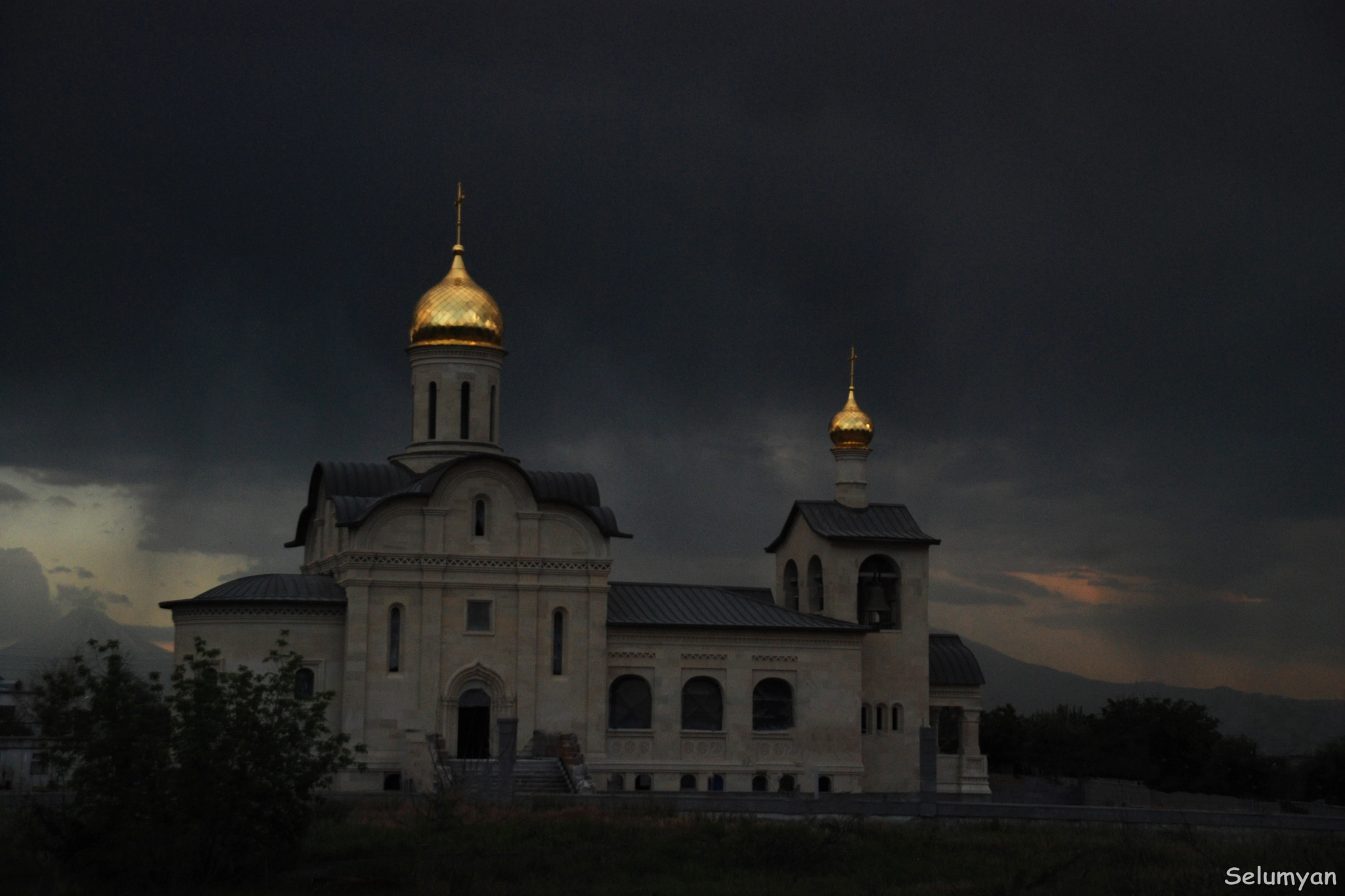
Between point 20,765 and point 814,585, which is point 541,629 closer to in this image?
point 814,585

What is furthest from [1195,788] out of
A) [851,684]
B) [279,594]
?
[279,594]

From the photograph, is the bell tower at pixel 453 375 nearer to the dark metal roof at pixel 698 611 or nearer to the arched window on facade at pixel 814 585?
the dark metal roof at pixel 698 611

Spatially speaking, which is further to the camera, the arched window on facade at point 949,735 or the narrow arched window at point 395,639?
the arched window on facade at point 949,735

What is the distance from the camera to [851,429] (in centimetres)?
4475

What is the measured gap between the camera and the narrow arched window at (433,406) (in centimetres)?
4022

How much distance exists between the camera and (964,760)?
143 ft

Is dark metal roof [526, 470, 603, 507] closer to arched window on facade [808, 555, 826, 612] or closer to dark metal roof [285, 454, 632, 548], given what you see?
dark metal roof [285, 454, 632, 548]

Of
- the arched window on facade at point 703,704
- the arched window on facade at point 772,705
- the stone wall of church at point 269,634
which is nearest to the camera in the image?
the stone wall of church at point 269,634

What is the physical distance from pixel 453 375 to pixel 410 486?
388 cm

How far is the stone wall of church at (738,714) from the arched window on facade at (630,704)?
0.17m

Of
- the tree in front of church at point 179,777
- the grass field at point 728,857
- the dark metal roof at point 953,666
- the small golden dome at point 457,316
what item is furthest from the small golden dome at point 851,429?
the tree in front of church at point 179,777

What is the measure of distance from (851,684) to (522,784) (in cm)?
936

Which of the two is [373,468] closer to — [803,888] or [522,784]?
[522,784]

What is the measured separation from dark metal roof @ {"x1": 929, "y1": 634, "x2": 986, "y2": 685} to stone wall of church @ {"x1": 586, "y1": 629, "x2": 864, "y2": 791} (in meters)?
4.13
